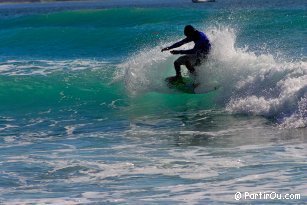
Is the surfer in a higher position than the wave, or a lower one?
higher

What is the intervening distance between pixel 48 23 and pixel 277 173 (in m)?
40.9

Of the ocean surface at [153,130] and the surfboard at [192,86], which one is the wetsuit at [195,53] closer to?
the ocean surface at [153,130]

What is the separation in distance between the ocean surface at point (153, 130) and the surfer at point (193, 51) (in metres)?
0.35

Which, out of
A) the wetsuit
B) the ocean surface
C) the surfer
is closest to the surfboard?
the ocean surface

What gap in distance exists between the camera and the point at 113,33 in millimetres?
37250

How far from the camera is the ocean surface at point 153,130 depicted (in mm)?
8602

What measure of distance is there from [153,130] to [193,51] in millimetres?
3036

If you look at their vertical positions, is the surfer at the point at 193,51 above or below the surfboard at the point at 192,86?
above

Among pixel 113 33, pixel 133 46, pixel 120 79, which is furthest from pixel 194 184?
pixel 113 33

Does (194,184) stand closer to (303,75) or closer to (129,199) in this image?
(129,199)

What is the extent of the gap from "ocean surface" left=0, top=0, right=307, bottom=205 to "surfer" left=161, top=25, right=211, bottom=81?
0.35 metres

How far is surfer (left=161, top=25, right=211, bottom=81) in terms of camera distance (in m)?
15.5

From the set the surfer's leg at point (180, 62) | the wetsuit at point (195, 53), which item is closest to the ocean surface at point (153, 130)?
the wetsuit at point (195, 53)

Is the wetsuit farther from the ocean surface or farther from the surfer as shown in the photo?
the ocean surface
